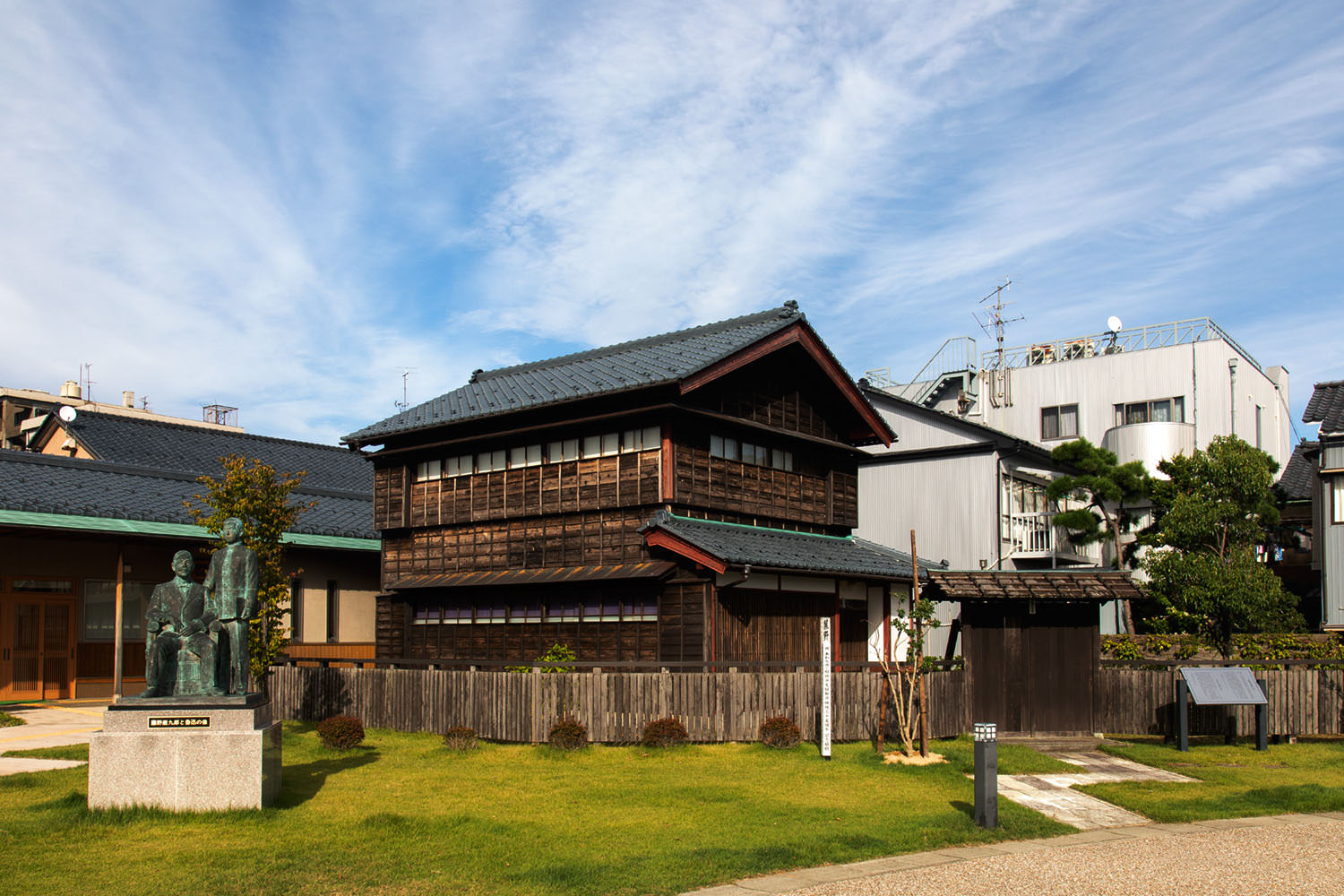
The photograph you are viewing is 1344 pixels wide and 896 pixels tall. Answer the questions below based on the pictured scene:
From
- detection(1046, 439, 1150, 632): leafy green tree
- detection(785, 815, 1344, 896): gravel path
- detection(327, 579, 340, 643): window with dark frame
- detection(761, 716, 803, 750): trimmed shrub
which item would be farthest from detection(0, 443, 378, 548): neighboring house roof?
detection(1046, 439, 1150, 632): leafy green tree

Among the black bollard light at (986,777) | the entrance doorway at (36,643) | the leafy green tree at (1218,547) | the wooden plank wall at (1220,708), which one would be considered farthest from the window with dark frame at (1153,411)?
the entrance doorway at (36,643)

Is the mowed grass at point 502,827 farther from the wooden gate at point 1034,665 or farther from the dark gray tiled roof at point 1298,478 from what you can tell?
the dark gray tiled roof at point 1298,478

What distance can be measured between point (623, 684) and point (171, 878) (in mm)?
9421

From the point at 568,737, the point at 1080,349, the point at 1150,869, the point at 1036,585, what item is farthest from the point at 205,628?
the point at 1080,349

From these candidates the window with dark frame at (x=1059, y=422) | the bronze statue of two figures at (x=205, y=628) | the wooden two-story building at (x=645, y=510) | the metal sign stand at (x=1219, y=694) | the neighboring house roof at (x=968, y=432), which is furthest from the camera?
the window with dark frame at (x=1059, y=422)

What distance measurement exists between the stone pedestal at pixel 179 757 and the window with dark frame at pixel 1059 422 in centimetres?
3889

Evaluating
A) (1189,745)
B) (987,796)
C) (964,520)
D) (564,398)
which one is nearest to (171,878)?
(987,796)

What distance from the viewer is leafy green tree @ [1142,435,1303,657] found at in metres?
28.0

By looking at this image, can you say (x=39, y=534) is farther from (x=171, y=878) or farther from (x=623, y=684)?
(x=171, y=878)

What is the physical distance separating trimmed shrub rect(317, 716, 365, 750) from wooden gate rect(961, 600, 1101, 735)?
10071 mm

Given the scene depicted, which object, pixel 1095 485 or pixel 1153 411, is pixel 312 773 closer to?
pixel 1095 485

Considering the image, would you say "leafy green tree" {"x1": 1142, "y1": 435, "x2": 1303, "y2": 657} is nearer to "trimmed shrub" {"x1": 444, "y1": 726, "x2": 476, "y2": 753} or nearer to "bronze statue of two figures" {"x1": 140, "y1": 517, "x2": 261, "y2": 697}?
"trimmed shrub" {"x1": 444, "y1": 726, "x2": 476, "y2": 753}

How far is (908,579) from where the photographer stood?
78.9 ft

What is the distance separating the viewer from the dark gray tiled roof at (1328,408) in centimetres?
3141
